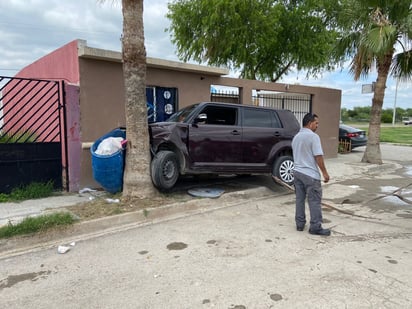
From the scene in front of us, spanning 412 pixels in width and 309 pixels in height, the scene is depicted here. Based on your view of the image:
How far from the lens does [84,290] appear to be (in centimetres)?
359

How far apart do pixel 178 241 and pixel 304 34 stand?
14.1m

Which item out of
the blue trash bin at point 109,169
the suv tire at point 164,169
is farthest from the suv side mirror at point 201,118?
the blue trash bin at point 109,169

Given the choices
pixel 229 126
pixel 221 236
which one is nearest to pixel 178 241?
pixel 221 236

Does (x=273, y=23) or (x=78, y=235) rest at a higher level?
(x=273, y=23)

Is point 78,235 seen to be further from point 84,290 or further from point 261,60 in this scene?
point 261,60

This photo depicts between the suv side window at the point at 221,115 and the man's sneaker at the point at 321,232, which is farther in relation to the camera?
the suv side window at the point at 221,115

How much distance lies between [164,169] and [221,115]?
1952 millimetres

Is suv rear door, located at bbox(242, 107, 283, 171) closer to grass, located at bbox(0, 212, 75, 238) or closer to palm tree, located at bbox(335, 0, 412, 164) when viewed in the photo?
grass, located at bbox(0, 212, 75, 238)

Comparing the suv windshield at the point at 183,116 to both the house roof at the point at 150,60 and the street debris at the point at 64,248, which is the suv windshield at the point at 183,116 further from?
the street debris at the point at 64,248

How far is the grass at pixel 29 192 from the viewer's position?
6.77 meters

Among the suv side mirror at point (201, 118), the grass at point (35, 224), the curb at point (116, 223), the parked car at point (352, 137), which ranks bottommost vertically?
the curb at point (116, 223)

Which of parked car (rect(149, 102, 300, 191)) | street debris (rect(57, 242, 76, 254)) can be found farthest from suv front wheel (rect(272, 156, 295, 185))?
street debris (rect(57, 242, 76, 254))

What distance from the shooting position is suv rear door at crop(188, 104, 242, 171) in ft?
23.3

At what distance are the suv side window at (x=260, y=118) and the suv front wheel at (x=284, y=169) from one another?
0.83 metres
